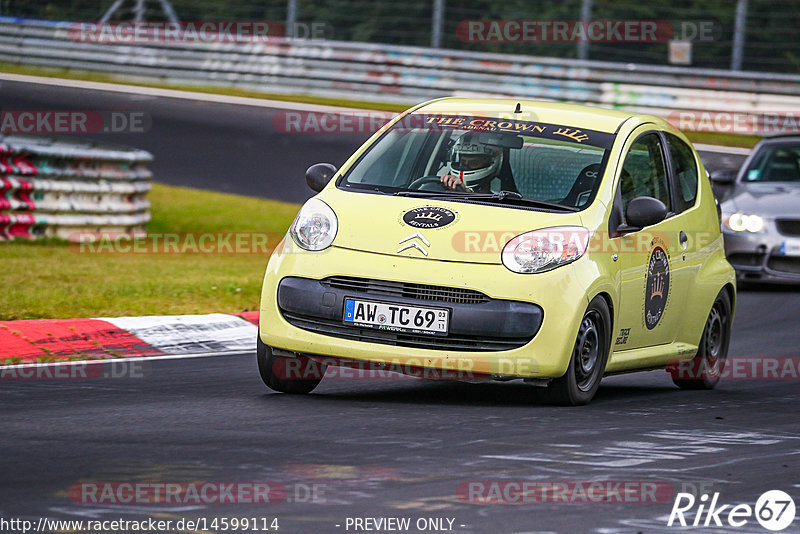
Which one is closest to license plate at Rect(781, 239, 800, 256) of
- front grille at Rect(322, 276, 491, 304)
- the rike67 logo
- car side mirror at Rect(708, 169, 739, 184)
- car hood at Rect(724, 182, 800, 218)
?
car hood at Rect(724, 182, 800, 218)

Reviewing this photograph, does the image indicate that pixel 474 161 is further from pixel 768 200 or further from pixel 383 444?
pixel 768 200

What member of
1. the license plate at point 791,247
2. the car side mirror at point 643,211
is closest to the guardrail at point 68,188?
the license plate at point 791,247

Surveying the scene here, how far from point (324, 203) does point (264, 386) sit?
1.08 metres

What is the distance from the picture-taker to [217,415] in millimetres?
6781

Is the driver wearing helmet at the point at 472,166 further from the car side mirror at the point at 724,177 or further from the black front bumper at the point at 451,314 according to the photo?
the car side mirror at the point at 724,177

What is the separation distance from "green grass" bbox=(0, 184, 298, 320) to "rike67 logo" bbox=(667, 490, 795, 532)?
5833 mm

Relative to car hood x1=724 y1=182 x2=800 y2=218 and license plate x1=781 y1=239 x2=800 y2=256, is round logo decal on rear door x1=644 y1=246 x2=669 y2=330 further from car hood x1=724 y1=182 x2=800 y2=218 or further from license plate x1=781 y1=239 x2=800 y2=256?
car hood x1=724 y1=182 x2=800 y2=218

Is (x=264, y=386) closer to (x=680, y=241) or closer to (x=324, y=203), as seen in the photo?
(x=324, y=203)

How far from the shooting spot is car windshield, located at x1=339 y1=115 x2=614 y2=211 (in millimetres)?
7754

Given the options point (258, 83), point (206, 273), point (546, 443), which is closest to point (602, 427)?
point (546, 443)

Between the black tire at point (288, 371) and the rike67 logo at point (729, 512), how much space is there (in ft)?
8.94

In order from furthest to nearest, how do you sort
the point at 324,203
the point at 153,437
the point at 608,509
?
the point at 324,203
the point at 153,437
the point at 608,509

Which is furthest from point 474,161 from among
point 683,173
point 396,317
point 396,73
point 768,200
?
point 396,73

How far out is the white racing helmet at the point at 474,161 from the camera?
7902mm
